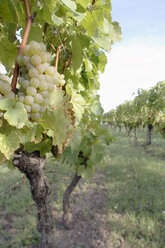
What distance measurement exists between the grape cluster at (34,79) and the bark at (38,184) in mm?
1339

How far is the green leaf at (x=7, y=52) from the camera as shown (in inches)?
24.7

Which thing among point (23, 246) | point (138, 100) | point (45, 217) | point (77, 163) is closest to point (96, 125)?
point (77, 163)

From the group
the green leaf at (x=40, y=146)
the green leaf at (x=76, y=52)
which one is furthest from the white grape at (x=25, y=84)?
the green leaf at (x=40, y=146)

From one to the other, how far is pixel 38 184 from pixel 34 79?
1.87 metres

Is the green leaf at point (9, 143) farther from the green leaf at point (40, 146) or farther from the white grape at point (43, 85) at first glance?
the green leaf at point (40, 146)

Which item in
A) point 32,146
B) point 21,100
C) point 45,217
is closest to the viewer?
point 21,100

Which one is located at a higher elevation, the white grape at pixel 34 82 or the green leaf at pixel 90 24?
the green leaf at pixel 90 24

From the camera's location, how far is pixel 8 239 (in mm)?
3666

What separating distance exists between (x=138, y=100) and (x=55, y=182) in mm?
10246

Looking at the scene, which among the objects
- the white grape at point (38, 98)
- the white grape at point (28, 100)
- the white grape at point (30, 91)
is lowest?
the white grape at point (28, 100)

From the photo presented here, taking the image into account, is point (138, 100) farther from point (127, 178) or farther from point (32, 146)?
point (32, 146)

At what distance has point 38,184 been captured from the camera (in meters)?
2.18

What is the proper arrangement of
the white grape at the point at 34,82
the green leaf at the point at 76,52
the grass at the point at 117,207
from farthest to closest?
the grass at the point at 117,207 < the green leaf at the point at 76,52 < the white grape at the point at 34,82

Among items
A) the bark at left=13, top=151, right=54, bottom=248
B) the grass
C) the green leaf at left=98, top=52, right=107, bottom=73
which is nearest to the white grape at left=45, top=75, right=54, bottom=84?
the green leaf at left=98, top=52, right=107, bottom=73
